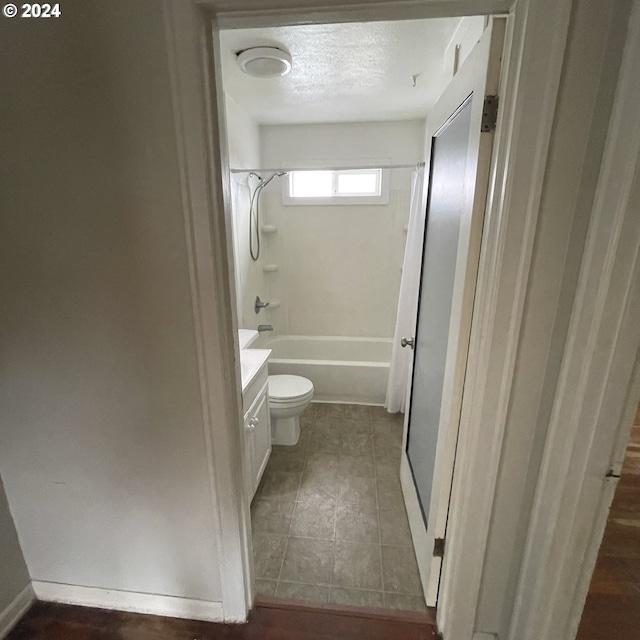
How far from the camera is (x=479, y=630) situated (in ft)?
4.20

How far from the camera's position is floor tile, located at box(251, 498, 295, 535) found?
1833mm

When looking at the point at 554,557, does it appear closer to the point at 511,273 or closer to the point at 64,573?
the point at 511,273

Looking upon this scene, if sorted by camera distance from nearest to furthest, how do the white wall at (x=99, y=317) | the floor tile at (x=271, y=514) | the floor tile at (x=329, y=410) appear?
the white wall at (x=99, y=317) < the floor tile at (x=271, y=514) < the floor tile at (x=329, y=410)

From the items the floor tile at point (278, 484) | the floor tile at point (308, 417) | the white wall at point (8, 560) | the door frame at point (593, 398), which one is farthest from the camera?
the floor tile at point (308, 417)

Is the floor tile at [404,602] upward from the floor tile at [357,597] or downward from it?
upward

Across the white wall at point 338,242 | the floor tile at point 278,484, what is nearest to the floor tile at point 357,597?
the floor tile at point 278,484

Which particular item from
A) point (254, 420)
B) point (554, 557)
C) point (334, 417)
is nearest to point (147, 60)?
point (254, 420)

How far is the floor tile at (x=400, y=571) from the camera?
1.52 meters

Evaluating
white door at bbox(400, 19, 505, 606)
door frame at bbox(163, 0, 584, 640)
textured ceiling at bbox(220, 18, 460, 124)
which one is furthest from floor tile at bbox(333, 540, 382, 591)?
textured ceiling at bbox(220, 18, 460, 124)

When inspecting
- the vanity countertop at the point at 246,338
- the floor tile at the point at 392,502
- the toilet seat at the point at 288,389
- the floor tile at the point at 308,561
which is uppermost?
the vanity countertop at the point at 246,338

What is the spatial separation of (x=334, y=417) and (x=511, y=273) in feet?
7.21

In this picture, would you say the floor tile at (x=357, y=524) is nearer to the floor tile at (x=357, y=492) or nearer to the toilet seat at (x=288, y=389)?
the floor tile at (x=357, y=492)

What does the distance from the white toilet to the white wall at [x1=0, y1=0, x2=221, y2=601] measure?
3.54ft

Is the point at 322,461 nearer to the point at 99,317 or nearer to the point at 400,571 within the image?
the point at 400,571
